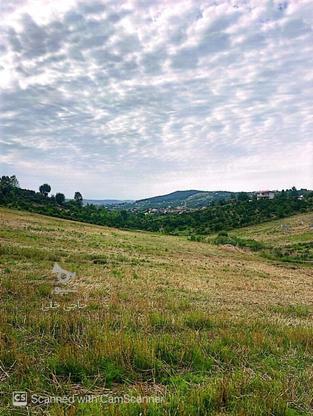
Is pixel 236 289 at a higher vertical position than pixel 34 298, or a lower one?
lower

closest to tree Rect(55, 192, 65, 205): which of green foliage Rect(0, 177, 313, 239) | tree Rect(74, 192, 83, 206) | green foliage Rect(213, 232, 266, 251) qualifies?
green foliage Rect(0, 177, 313, 239)

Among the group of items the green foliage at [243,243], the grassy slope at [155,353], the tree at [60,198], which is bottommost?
the green foliage at [243,243]

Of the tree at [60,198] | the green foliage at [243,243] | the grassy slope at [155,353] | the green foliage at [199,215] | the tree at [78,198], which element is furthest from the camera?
the tree at [78,198]

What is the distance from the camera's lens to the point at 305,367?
231 inches

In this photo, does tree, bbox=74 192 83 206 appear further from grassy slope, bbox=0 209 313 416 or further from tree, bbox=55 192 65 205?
grassy slope, bbox=0 209 313 416

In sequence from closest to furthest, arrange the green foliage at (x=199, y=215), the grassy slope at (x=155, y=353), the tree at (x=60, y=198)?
1. the grassy slope at (x=155, y=353)
2. the green foliage at (x=199, y=215)
3. the tree at (x=60, y=198)

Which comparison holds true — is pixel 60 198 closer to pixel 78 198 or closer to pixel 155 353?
pixel 78 198

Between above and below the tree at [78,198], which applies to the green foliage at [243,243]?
below

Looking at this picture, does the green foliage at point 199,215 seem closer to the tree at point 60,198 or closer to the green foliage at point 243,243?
the tree at point 60,198

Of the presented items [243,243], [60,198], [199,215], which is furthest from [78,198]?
[243,243]

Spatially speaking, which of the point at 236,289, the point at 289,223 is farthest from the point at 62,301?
the point at 289,223

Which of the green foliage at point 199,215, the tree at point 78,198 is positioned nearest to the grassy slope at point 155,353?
the green foliage at point 199,215

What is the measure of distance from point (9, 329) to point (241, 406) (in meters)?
4.09

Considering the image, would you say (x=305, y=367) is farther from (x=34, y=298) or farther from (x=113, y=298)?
(x=34, y=298)
